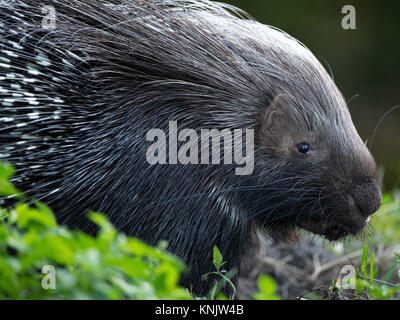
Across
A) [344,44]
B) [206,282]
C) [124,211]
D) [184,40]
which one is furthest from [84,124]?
[344,44]

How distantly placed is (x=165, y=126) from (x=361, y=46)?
5.78 m

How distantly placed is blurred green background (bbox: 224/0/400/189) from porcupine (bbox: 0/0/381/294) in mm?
4770

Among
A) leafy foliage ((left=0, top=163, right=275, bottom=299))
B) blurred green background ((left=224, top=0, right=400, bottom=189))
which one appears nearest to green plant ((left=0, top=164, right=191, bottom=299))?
leafy foliage ((left=0, top=163, right=275, bottom=299))

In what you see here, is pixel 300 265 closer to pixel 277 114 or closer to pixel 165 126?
pixel 277 114

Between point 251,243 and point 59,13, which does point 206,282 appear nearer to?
point 251,243

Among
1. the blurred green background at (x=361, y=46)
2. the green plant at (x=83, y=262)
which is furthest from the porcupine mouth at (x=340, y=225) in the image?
the blurred green background at (x=361, y=46)

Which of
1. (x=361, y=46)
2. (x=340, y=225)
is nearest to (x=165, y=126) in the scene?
(x=340, y=225)

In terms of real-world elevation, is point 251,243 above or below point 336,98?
below

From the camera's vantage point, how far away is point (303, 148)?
2.78 metres

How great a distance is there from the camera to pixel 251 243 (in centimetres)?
312

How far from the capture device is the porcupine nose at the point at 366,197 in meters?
2.69

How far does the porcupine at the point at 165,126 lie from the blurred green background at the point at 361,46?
15.6 feet

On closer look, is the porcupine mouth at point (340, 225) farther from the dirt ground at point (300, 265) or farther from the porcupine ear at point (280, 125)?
the dirt ground at point (300, 265)
